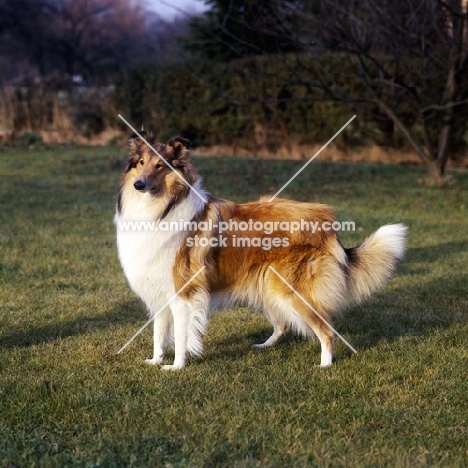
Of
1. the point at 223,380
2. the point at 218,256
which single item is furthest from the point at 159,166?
the point at 223,380

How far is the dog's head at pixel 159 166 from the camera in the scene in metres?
4.98

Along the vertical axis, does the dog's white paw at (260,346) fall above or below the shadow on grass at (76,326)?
below

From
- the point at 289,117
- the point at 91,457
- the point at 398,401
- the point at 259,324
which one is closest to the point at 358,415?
the point at 398,401

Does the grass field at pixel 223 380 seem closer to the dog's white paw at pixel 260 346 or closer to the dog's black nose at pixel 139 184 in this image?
the dog's white paw at pixel 260 346

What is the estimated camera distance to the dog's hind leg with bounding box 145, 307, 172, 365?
17.3ft

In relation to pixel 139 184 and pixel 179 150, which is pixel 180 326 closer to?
pixel 139 184

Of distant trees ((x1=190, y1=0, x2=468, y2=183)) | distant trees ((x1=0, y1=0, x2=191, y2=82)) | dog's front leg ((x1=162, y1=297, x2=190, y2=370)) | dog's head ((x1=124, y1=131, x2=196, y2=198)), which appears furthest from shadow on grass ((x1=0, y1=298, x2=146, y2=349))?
distant trees ((x1=0, y1=0, x2=191, y2=82))

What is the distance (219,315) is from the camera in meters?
6.57

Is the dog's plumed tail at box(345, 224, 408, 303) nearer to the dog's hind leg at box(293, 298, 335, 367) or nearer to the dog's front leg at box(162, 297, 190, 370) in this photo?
the dog's hind leg at box(293, 298, 335, 367)

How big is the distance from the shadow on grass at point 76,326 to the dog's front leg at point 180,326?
1.16m

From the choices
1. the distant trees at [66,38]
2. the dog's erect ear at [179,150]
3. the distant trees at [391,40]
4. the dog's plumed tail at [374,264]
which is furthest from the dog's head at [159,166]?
the distant trees at [66,38]

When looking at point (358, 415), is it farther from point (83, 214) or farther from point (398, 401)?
point (83, 214)

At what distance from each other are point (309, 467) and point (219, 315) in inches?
123

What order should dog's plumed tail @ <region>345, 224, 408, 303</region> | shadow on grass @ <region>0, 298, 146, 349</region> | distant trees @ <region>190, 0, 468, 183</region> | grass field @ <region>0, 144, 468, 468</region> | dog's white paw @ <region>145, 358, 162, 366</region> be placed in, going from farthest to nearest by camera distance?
distant trees @ <region>190, 0, 468, 183</region>
shadow on grass @ <region>0, 298, 146, 349</region>
dog's plumed tail @ <region>345, 224, 408, 303</region>
dog's white paw @ <region>145, 358, 162, 366</region>
grass field @ <region>0, 144, 468, 468</region>
